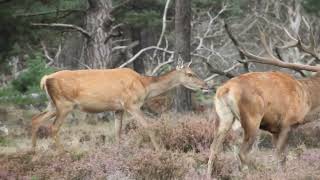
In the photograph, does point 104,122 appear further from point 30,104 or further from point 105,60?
point 30,104

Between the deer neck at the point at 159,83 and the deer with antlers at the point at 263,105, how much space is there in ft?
11.7

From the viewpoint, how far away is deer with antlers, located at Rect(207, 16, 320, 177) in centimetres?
870

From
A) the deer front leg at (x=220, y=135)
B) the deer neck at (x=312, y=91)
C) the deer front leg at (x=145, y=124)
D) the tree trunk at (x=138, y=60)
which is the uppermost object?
the deer neck at (x=312, y=91)

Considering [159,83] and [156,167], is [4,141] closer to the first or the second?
[159,83]

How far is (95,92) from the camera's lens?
12227 millimetres

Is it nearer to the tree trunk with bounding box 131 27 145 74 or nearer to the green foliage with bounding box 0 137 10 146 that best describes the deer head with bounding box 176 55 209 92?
the green foliage with bounding box 0 137 10 146

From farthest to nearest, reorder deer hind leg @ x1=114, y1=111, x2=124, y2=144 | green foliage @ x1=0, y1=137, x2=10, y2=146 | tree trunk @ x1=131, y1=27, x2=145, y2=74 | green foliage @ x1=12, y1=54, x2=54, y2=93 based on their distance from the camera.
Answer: tree trunk @ x1=131, y1=27, x2=145, y2=74, green foliage @ x1=12, y1=54, x2=54, y2=93, green foliage @ x1=0, y1=137, x2=10, y2=146, deer hind leg @ x1=114, y1=111, x2=124, y2=144

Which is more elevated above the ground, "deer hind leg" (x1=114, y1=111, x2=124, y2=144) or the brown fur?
the brown fur

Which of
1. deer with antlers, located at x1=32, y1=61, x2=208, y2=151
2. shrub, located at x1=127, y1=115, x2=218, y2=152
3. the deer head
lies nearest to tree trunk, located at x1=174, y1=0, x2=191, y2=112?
the deer head

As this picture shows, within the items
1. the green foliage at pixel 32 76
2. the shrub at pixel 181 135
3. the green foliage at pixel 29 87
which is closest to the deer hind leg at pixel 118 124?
the shrub at pixel 181 135

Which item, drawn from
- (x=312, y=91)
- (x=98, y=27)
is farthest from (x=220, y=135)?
(x=98, y=27)

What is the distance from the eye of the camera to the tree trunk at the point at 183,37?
16.2 m

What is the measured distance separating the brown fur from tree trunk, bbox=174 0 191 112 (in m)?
6.85

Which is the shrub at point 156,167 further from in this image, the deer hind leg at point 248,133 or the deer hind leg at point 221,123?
the deer hind leg at point 248,133
